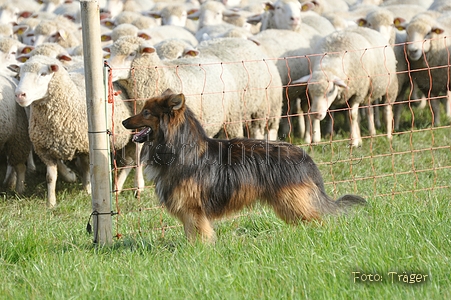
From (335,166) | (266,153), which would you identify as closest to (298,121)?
(335,166)

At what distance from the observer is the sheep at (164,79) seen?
735 centimetres

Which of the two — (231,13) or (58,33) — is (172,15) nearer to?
(231,13)

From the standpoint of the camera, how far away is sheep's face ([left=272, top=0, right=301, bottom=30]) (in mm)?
Result: 11047

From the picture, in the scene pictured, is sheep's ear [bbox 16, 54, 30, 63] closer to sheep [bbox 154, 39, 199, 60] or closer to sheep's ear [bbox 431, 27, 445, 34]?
sheep [bbox 154, 39, 199, 60]

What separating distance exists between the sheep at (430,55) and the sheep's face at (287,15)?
5.73ft

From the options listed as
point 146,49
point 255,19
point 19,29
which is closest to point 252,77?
point 146,49

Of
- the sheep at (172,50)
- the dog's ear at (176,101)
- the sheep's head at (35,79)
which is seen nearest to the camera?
the dog's ear at (176,101)

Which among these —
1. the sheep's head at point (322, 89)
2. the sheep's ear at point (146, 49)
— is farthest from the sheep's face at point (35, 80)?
the sheep's head at point (322, 89)

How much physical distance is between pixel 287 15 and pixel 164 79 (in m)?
4.34

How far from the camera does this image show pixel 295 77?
9.73m

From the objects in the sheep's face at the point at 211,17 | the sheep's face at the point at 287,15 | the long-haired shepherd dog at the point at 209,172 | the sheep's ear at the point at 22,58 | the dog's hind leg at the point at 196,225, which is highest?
the sheep's face at the point at 211,17

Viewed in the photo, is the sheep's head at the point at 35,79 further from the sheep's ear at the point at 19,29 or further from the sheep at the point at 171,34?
the sheep's ear at the point at 19,29

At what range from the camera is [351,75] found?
29.8 ft

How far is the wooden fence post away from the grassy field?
18 cm
